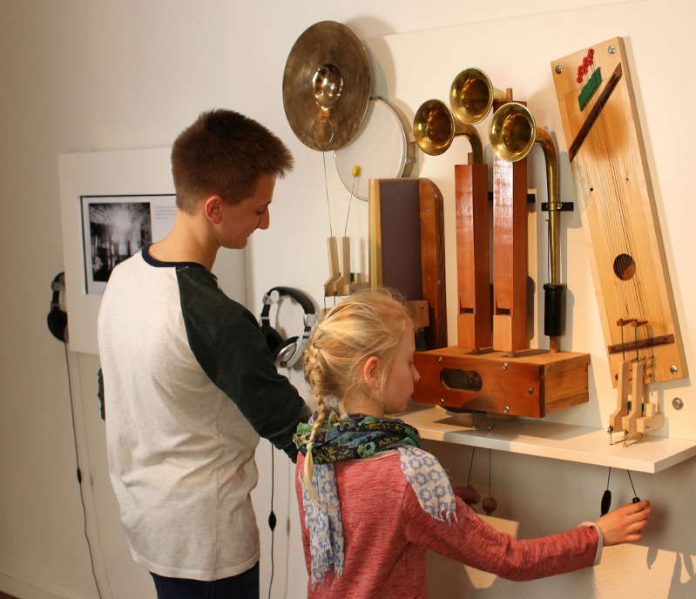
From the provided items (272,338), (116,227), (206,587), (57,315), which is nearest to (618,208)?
(272,338)

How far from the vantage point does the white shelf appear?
1.73 m

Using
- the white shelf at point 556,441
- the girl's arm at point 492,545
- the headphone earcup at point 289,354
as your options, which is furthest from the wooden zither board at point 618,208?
the headphone earcup at point 289,354

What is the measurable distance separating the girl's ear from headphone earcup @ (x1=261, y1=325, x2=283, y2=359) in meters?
0.87

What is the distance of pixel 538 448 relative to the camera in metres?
1.84

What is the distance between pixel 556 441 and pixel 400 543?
0.43 meters

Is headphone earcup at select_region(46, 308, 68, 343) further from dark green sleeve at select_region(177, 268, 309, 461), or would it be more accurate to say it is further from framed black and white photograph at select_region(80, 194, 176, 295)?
dark green sleeve at select_region(177, 268, 309, 461)

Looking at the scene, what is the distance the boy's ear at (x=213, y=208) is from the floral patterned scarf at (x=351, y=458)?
0.45 m

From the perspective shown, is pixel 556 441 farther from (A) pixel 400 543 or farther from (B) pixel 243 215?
(B) pixel 243 215

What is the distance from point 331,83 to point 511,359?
2.67 feet

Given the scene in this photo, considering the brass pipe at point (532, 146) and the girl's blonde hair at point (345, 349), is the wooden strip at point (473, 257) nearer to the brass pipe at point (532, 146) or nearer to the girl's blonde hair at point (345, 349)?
the brass pipe at point (532, 146)

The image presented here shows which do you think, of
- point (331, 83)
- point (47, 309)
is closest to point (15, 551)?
point (47, 309)

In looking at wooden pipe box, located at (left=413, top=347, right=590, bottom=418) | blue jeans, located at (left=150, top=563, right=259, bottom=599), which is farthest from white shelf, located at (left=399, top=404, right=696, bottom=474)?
blue jeans, located at (left=150, top=563, right=259, bottom=599)

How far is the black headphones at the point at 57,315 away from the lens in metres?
3.06

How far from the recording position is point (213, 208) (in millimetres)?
1808
